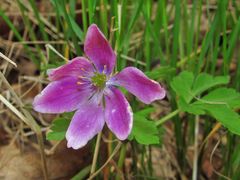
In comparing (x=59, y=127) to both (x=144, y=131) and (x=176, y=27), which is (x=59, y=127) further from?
(x=176, y=27)

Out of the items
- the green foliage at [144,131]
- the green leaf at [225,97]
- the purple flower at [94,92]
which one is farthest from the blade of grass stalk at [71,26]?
the green leaf at [225,97]

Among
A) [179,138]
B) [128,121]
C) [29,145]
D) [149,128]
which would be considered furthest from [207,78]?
[29,145]

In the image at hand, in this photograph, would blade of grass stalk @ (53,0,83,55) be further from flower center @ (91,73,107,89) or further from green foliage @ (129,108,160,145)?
green foliage @ (129,108,160,145)

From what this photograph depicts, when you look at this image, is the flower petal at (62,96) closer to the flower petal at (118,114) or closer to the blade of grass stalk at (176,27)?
the flower petal at (118,114)

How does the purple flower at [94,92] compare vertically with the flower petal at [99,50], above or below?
below

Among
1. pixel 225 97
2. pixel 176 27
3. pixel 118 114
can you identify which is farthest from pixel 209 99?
pixel 118 114

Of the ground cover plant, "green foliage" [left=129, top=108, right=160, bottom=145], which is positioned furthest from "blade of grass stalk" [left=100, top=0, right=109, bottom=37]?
"green foliage" [left=129, top=108, right=160, bottom=145]
